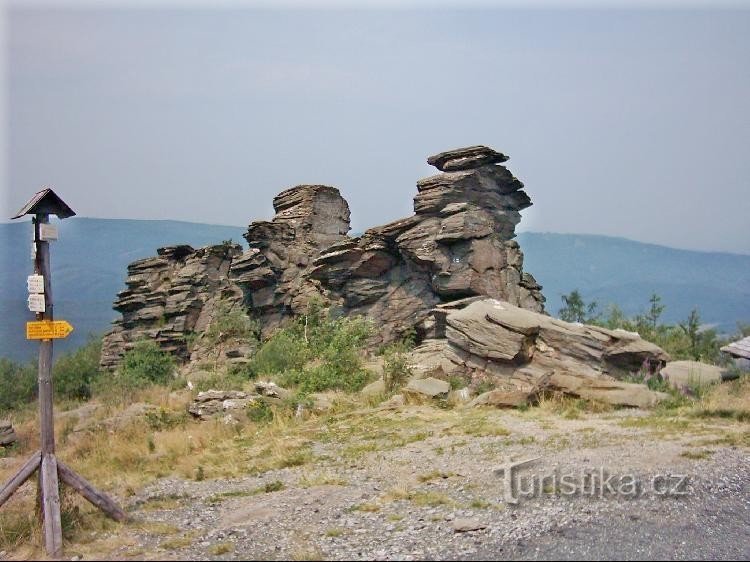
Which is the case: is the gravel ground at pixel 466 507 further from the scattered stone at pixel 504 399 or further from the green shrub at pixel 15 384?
the green shrub at pixel 15 384

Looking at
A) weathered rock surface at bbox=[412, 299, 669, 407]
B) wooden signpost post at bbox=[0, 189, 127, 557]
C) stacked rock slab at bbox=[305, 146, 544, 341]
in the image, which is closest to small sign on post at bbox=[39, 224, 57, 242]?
wooden signpost post at bbox=[0, 189, 127, 557]

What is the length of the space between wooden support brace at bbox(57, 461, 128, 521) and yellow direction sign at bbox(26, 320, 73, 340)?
1642 millimetres

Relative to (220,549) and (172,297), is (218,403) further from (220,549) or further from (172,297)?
(172,297)

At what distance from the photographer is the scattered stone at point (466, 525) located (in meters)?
7.71

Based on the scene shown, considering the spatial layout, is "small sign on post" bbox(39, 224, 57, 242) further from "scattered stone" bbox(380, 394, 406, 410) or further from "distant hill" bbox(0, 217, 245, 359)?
"scattered stone" bbox(380, 394, 406, 410)

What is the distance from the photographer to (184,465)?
12.6m

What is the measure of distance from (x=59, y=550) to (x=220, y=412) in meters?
9.20

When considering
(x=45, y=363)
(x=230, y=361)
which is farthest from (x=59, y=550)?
(x=230, y=361)

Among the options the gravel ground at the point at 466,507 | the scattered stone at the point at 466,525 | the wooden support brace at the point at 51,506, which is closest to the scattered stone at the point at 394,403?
the gravel ground at the point at 466,507

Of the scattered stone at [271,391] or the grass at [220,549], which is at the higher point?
the grass at [220,549]

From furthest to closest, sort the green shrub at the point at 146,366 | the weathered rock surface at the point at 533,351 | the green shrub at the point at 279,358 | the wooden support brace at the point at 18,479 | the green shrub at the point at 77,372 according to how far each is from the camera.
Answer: the green shrub at the point at 77,372 < the green shrub at the point at 146,366 < the green shrub at the point at 279,358 < the weathered rock surface at the point at 533,351 < the wooden support brace at the point at 18,479

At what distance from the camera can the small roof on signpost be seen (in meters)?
8.84

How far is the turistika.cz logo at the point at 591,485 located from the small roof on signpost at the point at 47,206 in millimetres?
7098

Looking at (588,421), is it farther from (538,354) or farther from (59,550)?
(59,550)
